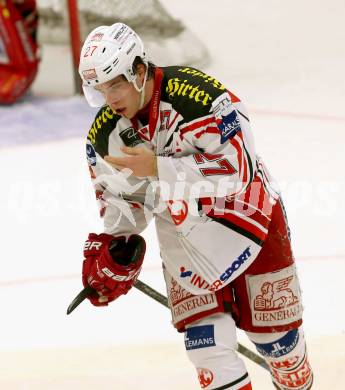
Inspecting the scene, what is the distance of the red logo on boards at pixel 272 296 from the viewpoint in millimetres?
2646

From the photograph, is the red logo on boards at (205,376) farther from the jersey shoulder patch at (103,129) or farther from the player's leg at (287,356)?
the jersey shoulder patch at (103,129)

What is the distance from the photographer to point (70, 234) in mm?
4293

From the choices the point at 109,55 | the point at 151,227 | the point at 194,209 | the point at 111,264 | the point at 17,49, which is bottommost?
the point at 17,49

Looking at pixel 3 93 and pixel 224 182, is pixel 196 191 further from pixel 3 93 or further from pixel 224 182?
pixel 3 93

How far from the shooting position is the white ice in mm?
3281

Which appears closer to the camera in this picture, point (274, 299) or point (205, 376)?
point (205, 376)

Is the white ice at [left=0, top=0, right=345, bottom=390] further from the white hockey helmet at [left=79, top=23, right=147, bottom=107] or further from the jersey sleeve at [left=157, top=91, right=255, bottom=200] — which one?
the white hockey helmet at [left=79, top=23, right=147, bottom=107]

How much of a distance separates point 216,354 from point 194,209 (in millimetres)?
373

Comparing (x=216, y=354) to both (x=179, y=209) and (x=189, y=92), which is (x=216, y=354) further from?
(x=189, y=92)

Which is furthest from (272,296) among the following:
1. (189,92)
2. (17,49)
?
(17,49)

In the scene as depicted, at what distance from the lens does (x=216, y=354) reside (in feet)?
8.25

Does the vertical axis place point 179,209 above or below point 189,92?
below

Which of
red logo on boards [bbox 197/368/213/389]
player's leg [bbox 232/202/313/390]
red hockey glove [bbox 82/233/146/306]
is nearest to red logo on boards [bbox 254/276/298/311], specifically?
player's leg [bbox 232/202/313/390]

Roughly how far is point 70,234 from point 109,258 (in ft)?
5.57
